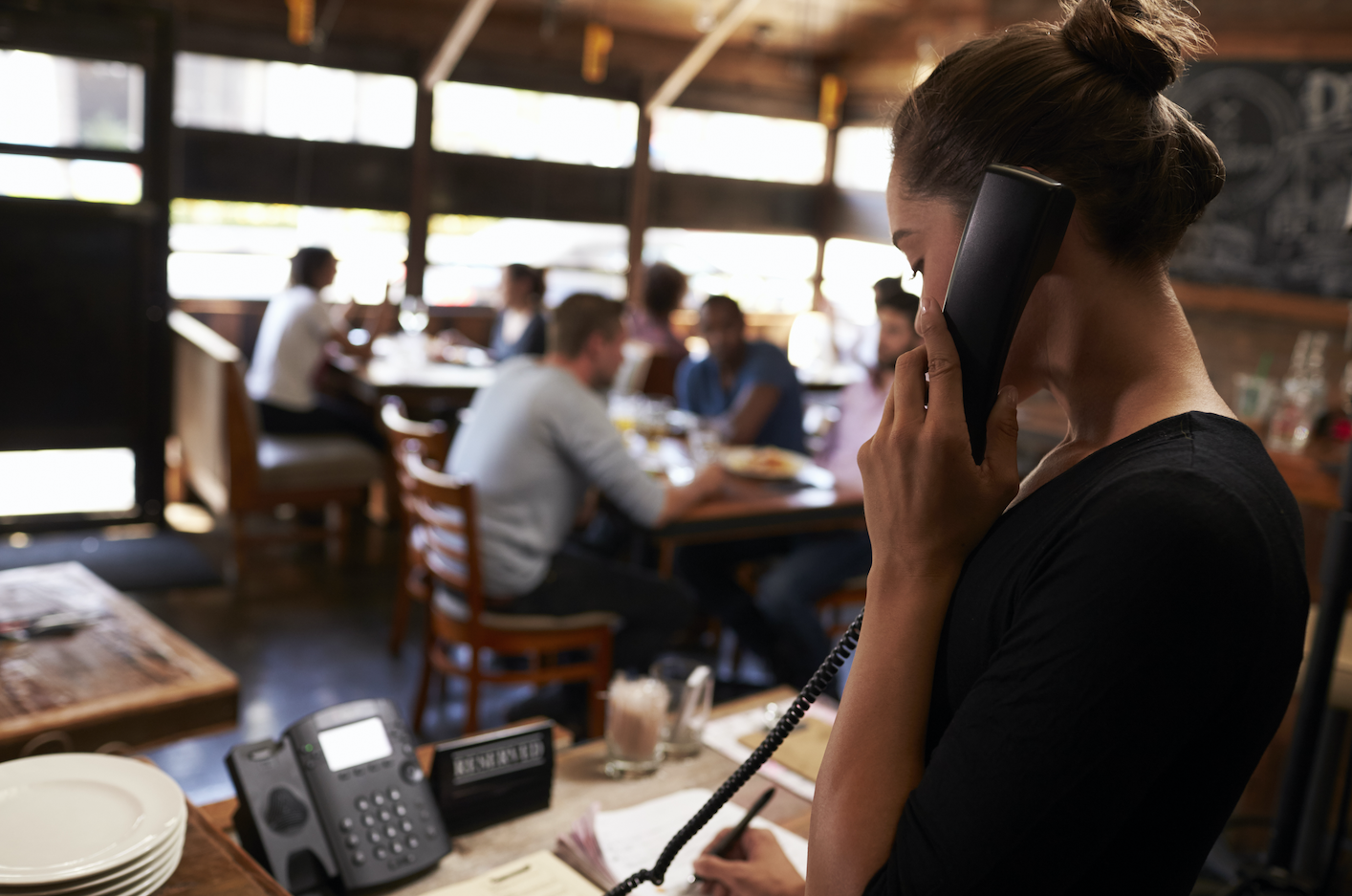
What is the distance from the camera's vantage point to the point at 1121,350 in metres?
0.75

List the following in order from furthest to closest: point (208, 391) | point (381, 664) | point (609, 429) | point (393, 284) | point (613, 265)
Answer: point (613, 265) → point (393, 284) → point (208, 391) → point (381, 664) → point (609, 429)

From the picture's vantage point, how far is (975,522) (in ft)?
2.44

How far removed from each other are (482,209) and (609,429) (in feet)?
18.1

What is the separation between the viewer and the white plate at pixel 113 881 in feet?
2.86

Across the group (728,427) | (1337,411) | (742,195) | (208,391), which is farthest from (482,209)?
(1337,411)

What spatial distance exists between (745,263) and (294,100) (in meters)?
4.23

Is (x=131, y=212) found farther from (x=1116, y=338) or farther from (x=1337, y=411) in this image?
(x=1337, y=411)

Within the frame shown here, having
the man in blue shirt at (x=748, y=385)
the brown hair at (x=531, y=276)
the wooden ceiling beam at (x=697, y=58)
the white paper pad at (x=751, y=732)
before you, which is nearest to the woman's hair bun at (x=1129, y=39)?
the white paper pad at (x=751, y=732)

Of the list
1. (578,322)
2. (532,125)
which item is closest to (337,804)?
(578,322)

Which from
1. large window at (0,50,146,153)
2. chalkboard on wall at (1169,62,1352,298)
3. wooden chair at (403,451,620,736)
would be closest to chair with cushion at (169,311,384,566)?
large window at (0,50,146,153)

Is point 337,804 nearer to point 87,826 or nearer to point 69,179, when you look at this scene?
point 87,826

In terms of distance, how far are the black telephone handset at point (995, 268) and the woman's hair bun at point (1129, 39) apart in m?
0.12

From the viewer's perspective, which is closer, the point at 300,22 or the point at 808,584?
the point at 808,584

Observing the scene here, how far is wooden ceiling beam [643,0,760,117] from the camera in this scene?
6848mm
